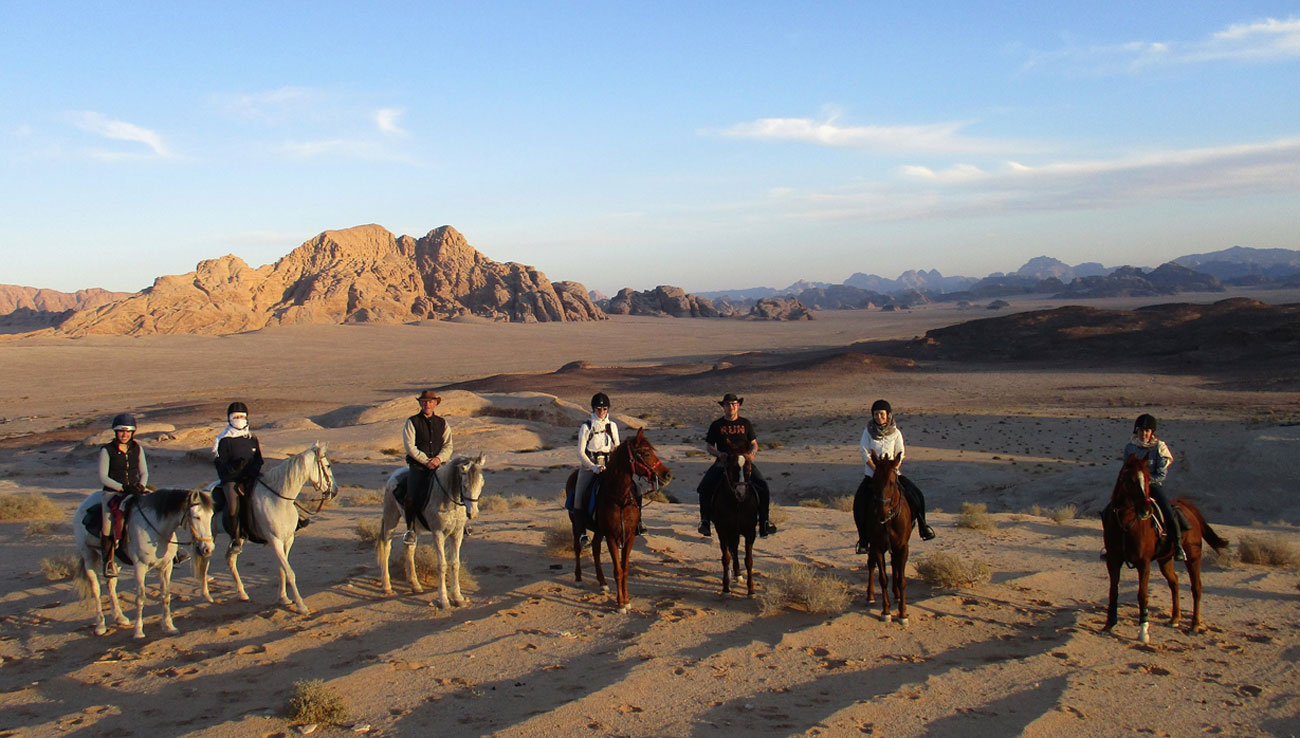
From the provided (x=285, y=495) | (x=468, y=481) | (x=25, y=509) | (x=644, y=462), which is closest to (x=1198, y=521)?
(x=644, y=462)

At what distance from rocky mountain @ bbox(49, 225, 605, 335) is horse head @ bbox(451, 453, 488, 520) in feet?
332

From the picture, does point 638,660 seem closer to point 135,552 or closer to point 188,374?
point 135,552

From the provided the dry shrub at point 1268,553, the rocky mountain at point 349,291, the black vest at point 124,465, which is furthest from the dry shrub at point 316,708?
the rocky mountain at point 349,291

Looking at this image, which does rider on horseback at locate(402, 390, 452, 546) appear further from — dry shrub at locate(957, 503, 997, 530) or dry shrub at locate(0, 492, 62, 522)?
dry shrub at locate(0, 492, 62, 522)

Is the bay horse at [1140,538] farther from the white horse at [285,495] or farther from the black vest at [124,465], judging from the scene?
the black vest at [124,465]

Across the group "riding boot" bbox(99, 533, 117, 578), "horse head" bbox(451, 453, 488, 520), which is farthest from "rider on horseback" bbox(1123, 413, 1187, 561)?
"riding boot" bbox(99, 533, 117, 578)

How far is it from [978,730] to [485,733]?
3.64 meters

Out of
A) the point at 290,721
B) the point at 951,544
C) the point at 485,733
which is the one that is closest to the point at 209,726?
the point at 290,721

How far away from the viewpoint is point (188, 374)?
62.9 m

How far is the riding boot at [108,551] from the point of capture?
7.79 metres

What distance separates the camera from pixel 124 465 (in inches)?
310

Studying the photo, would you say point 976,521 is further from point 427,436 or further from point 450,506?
point 427,436

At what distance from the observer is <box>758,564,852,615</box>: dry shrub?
8.27 metres

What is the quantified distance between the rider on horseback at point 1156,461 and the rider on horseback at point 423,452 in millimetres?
6911
